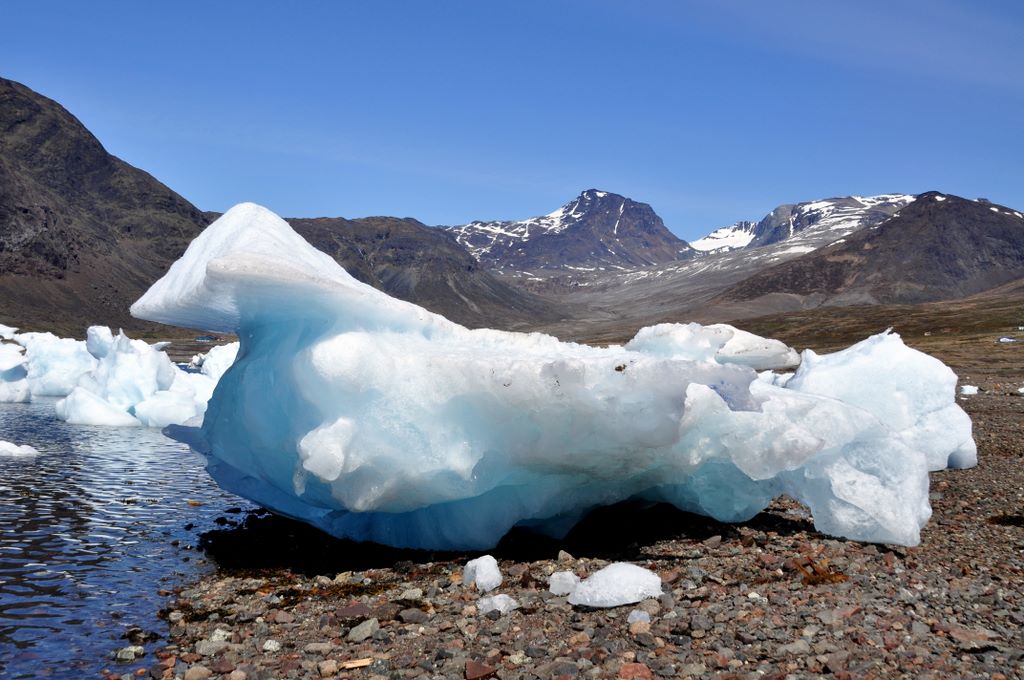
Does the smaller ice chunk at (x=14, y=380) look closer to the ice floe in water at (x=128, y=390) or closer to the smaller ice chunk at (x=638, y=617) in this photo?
the ice floe in water at (x=128, y=390)

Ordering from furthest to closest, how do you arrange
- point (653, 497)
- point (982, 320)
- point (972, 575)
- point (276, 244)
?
point (982, 320)
point (653, 497)
point (276, 244)
point (972, 575)

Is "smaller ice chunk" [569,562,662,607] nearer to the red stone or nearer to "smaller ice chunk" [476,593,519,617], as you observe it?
"smaller ice chunk" [476,593,519,617]

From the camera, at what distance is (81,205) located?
193m

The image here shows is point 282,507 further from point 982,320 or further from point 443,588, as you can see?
point 982,320

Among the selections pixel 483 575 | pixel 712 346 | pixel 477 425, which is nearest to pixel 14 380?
pixel 477 425

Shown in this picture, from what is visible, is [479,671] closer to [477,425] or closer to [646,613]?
[646,613]

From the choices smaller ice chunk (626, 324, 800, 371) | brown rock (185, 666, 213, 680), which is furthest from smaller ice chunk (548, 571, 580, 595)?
smaller ice chunk (626, 324, 800, 371)

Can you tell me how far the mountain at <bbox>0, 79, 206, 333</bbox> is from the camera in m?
135

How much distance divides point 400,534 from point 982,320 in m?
110

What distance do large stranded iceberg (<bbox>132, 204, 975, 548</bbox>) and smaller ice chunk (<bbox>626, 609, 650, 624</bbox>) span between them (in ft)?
7.17

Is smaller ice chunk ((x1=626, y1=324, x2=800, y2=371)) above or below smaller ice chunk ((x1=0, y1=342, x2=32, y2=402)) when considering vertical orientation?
above

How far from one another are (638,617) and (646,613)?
9cm

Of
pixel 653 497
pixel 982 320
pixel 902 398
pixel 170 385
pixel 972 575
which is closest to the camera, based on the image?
pixel 972 575

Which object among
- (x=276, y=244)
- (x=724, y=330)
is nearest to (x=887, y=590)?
(x=724, y=330)
